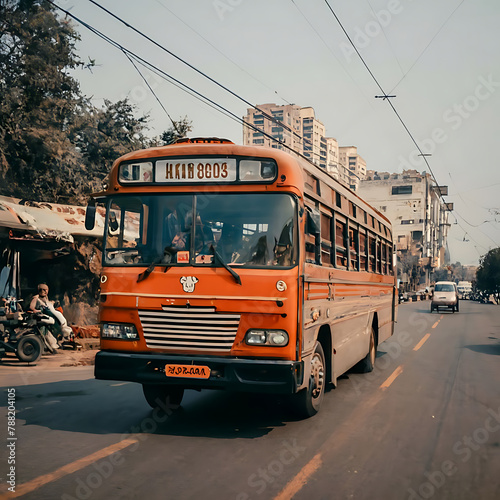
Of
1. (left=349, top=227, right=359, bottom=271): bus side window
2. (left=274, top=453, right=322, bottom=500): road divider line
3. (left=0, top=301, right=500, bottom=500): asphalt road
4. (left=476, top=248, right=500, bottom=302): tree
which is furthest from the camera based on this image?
(left=476, top=248, right=500, bottom=302): tree

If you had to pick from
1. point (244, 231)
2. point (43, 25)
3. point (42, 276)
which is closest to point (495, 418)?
point (244, 231)

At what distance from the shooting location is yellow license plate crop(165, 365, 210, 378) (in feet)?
21.1

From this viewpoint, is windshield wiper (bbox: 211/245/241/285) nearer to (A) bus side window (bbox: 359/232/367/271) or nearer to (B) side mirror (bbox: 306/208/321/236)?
(B) side mirror (bbox: 306/208/321/236)

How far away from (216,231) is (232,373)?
4.97 feet

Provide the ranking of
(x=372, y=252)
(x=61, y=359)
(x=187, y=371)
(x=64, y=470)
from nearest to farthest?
1. (x=64, y=470)
2. (x=187, y=371)
3. (x=372, y=252)
4. (x=61, y=359)

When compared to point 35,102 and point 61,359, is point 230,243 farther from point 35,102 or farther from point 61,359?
point 35,102

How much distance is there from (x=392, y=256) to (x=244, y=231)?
9694 mm

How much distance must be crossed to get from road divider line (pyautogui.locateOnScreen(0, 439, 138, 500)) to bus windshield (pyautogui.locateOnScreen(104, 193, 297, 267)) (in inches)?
76.2

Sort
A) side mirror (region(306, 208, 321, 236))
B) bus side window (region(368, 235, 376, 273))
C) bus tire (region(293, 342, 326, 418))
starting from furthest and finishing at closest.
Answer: bus side window (region(368, 235, 376, 273)) < bus tire (region(293, 342, 326, 418)) < side mirror (region(306, 208, 321, 236))

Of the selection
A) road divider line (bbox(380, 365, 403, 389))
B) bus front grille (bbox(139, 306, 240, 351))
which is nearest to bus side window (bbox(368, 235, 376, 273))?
road divider line (bbox(380, 365, 403, 389))

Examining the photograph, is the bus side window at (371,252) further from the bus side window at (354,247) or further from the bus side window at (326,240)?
the bus side window at (326,240)

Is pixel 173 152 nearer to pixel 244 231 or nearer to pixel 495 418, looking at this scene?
pixel 244 231

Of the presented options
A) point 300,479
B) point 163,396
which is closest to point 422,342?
point 163,396

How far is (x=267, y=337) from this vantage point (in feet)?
21.1
